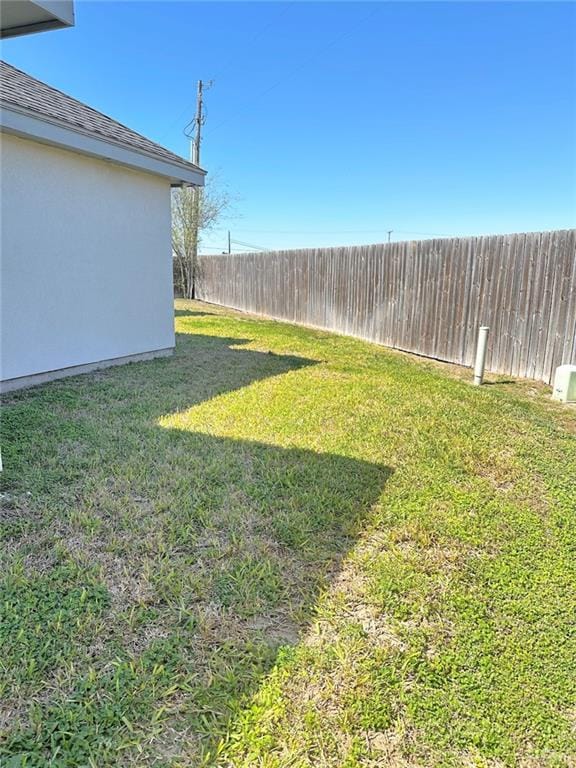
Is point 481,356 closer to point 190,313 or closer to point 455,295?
point 455,295

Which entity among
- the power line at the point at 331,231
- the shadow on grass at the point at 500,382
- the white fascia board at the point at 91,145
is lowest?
the shadow on grass at the point at 500,382

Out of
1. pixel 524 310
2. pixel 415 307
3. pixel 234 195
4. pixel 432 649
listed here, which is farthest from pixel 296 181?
pixel 432 649

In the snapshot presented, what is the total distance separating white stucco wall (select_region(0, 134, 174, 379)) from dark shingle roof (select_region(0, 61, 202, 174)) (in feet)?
1.14

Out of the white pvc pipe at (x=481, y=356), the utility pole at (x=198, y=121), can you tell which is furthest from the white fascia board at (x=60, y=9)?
the utility pole at (x=198, y=121)

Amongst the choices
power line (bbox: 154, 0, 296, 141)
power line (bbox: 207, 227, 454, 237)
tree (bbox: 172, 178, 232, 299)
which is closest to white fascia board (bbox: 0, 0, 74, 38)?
power line (bbox: 154, 0, 296, 141)

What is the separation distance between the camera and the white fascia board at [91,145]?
450 centimetres

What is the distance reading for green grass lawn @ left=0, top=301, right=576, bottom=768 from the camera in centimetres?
146

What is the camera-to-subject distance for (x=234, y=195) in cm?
2078

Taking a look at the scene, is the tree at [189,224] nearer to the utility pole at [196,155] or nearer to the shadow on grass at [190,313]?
the utility pole at [196,155]

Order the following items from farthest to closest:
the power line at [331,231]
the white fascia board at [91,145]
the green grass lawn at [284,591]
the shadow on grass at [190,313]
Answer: the power line at [331,231]
the shadow on grass at [190,313]
the white fascia board at [91,145]
the green grass lawn at [284,591]

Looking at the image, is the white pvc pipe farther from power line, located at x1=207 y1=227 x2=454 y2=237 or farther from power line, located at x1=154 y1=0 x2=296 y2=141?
power line, located at x1=207 y1=227 x2=454 y2=237

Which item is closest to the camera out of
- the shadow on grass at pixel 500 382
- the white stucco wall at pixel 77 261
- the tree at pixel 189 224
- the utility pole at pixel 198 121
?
the white stucco wall at pixel 77 261

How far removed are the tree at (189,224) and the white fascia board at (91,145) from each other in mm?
12125

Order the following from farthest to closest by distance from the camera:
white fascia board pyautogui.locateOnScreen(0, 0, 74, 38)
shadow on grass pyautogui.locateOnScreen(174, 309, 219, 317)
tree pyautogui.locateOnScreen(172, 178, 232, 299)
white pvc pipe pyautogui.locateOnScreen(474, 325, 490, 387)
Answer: tree pyautogui.locateOnScreen(172, 178, 232, 299), shadow on grass pyautogui.locateOnScreen(174, 309, 219, 317), white pvc pipe pyautogui.locateOnScreen(474, 325, 490, 387), white fascia board pyautogui.locateOnScreen(0, 0, 74, 38)
